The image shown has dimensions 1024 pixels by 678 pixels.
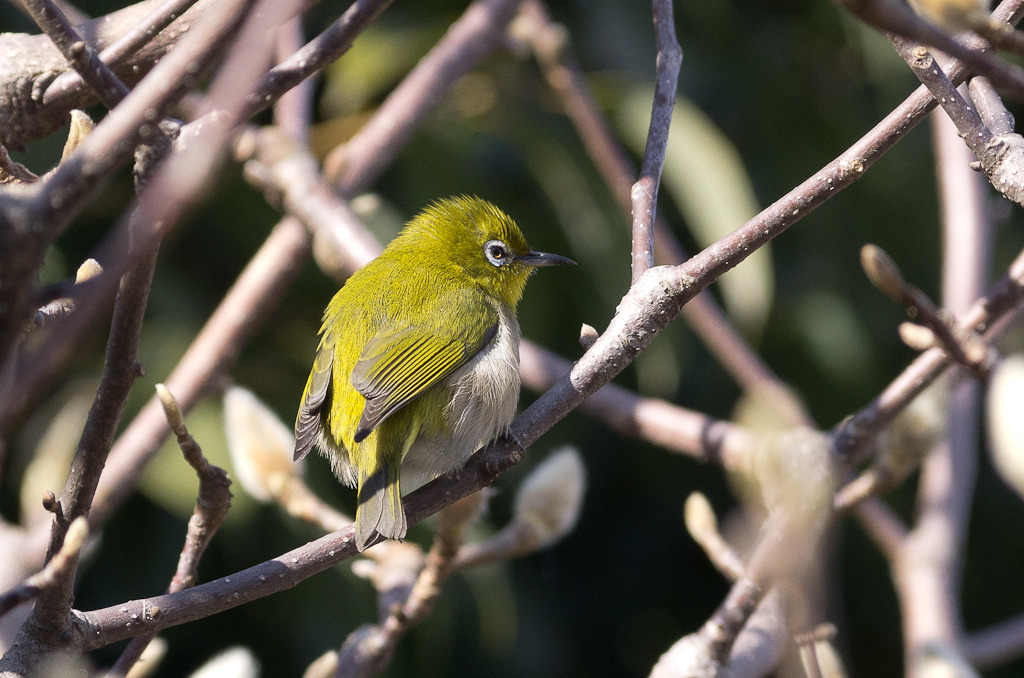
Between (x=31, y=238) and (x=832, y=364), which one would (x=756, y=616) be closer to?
(x=31, y=238)

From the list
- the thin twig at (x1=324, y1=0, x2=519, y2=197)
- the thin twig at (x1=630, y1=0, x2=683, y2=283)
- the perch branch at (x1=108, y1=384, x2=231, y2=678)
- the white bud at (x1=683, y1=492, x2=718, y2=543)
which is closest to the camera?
the perch branch at (x1=108, y1=384, x2=231, y2=678)

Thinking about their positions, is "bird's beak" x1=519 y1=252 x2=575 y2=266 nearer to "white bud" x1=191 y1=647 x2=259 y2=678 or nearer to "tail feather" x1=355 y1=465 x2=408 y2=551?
"tail feather" x1=355 y1=465 x2=408 y2=551

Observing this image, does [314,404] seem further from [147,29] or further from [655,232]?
[147,29]

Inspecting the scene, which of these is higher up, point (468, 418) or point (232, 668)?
point (468, 418)

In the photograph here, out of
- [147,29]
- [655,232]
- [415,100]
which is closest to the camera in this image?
[147,29]

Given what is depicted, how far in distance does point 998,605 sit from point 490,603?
2.31 meters

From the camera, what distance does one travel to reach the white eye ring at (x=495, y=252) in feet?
7.57

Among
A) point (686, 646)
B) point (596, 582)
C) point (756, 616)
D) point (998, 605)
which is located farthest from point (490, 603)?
point (998, 605)

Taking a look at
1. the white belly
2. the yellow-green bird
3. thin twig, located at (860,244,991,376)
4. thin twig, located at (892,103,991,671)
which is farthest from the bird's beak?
thin twig, located at (860,244,991,376)

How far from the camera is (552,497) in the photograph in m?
1.71

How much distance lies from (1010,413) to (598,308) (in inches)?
79.5

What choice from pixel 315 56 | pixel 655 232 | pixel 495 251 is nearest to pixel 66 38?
pixel 315 56

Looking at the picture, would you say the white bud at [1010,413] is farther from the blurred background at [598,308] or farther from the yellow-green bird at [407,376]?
the blurred background at [598,308]

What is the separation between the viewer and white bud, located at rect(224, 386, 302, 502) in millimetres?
1779
